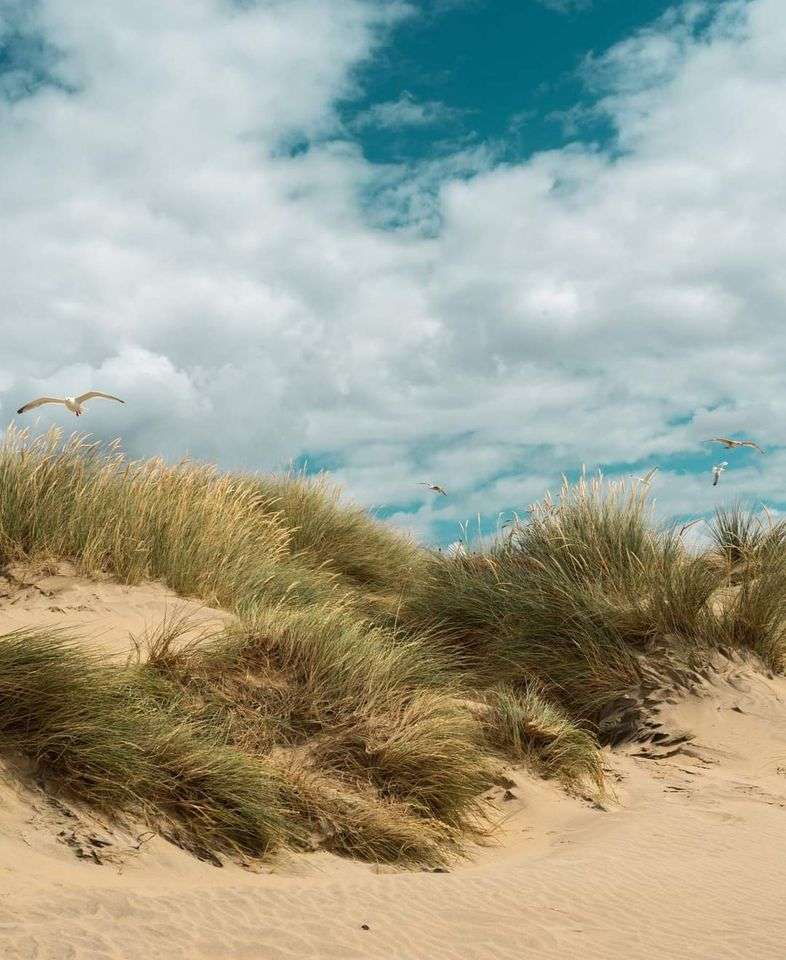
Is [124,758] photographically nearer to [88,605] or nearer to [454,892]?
[454,892]

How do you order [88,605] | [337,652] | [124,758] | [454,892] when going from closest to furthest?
[454,892] → [124,758] → [337,652] → [88,605]

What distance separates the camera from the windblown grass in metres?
5.11

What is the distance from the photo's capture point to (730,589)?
9.79 metres

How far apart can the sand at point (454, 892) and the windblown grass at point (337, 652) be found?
0.29 m

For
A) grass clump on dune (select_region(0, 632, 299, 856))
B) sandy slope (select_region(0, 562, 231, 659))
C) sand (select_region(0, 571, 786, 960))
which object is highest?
sandy slope (select_region(0, 562, 231, 659))

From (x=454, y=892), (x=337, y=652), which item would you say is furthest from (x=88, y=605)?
(x=454, y=892)

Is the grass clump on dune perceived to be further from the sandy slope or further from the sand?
the sandy slope

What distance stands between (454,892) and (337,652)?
7.48 ft

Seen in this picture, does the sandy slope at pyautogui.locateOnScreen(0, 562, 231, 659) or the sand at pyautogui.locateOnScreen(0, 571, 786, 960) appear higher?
the sandy slope at pyautogui.locateOnScreen(0, 562, 231, 659)

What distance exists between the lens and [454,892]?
4.66 metres

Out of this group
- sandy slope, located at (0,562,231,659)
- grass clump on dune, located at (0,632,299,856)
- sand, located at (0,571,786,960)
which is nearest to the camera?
sand, located at (0,571,786,960)

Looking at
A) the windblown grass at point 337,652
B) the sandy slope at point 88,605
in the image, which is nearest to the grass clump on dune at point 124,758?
the windblown grass at point 337,652

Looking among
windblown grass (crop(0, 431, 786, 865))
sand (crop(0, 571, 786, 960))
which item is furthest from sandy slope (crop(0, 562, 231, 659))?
sand (crop(0, 571, 786, 960))

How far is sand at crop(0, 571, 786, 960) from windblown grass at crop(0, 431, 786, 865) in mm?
289
